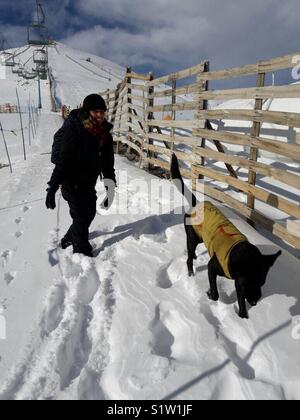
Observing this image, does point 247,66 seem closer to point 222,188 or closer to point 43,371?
point 222,188

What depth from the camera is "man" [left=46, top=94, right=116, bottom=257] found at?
4.10 meters

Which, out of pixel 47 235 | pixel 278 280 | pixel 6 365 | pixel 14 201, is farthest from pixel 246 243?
pixel 14 201

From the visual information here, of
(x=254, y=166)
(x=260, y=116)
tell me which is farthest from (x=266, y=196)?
(x=260, y=116)

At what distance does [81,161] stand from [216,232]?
71.0 inches

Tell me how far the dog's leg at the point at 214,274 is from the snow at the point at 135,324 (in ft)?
0.33

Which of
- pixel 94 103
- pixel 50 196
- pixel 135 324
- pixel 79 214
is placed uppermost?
pixel 94 103

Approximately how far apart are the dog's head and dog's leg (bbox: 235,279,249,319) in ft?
0.09

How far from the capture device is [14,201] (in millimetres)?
6953

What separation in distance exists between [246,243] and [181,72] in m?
5.51

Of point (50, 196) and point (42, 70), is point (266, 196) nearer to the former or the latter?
point (50, 196)

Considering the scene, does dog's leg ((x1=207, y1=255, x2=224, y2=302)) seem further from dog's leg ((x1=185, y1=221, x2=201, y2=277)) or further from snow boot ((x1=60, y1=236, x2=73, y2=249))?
snow boot ((x1=60, y1=236, x2=73, y2=249))

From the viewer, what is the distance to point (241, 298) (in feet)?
10.4

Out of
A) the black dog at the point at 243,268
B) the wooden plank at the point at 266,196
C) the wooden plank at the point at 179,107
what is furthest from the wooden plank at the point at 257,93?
the black dog at the point at 243,268

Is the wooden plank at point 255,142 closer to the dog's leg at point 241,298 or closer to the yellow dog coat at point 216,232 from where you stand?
the yellow dog coat at point 216,232
